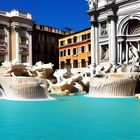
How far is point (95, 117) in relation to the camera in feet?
42.9

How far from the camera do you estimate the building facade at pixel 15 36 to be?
188ft

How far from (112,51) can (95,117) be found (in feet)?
78.8

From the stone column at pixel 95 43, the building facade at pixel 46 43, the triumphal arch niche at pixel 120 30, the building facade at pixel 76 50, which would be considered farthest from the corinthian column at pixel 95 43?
the building facade at pixel 46 43

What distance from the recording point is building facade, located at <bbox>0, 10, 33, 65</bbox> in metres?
57.4

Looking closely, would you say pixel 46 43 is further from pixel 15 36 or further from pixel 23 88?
pixel 23 88

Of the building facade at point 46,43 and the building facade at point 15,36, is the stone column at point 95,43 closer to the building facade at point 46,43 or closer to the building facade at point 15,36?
the building facade at point 15,36

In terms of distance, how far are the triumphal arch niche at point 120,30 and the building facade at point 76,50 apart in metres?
16.9

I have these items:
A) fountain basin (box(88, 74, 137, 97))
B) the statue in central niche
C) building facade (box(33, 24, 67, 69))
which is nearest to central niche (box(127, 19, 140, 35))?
the statue in central niche

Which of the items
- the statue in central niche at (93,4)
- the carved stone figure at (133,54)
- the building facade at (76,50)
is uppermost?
the statue in central niche at (93,4)

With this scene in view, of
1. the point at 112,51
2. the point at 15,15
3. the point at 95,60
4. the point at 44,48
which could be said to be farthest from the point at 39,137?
the point at 44,48

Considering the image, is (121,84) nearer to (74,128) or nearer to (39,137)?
(74,128)

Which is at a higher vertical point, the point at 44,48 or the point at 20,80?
the point at 44,48

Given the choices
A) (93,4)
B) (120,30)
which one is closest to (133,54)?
(120,30)

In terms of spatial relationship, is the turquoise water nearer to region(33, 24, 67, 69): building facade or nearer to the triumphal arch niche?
the triumphal arch niche
